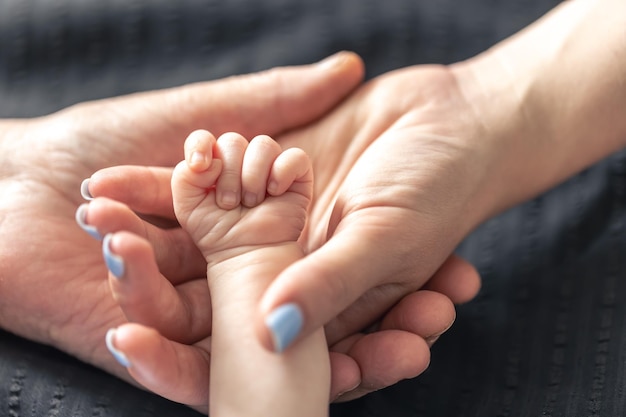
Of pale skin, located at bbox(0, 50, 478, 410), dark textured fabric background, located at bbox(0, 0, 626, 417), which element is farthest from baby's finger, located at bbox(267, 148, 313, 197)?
dark textured fabric background, located at bbox(0, 0, 626, 417)

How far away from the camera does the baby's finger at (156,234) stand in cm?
68

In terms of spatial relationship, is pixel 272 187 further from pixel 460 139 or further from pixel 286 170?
pixel 460 139

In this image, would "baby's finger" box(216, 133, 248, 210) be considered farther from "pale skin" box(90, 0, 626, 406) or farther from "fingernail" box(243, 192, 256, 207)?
"pale skin" box(90, 0, 626, 406)

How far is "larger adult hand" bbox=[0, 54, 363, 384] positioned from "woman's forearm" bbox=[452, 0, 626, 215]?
21 centimetres

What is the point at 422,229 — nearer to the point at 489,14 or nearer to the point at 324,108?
the point at 324,108

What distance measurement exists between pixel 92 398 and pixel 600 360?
1.92 feet

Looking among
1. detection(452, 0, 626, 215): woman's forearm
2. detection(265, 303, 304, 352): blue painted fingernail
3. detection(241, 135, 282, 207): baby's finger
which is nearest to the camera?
detection(265, 303, 304, 352): blue painted fingernail

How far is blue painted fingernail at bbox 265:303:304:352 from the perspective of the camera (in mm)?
609

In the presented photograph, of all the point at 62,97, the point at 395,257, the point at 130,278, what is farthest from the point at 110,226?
the point at 62,97

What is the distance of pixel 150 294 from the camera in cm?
69

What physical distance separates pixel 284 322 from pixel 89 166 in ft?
1.42

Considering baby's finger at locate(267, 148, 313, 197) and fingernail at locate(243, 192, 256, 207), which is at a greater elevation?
baby's finger at locate(267, 148, 313, 197)

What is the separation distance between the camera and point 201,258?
0.86m

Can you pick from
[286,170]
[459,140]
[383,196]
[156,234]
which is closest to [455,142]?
[459,140]
